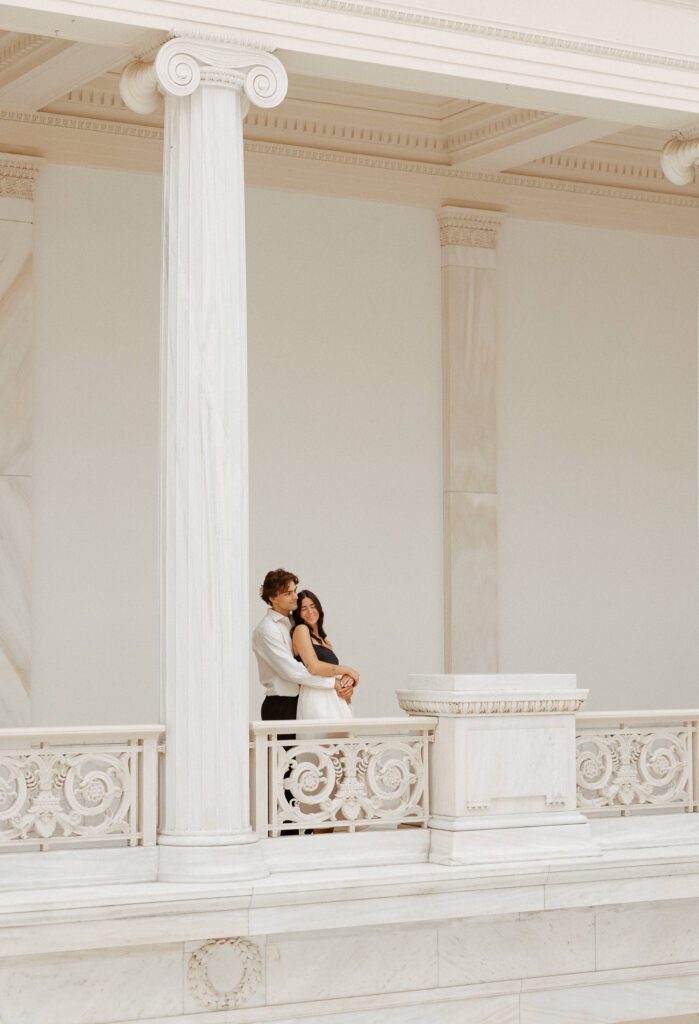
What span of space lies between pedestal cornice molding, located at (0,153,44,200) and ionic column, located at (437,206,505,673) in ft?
12.1

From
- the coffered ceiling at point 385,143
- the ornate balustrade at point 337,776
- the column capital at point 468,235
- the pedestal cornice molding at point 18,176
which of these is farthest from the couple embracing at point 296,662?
the column capital at point 468,235

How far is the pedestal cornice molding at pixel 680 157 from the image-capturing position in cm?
1112

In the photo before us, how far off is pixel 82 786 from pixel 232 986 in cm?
134

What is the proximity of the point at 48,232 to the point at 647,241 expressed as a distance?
5.85 meters

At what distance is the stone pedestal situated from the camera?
9555 millimetres

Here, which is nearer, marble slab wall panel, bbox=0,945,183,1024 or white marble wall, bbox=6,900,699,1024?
marble slab wall panel, bbox=0,945,183,1024

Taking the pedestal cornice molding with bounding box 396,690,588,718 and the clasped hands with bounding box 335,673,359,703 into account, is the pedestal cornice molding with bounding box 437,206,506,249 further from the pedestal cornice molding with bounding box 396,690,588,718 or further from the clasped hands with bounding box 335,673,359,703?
the pedestal cornice molding with bounding box 396,690,588,718

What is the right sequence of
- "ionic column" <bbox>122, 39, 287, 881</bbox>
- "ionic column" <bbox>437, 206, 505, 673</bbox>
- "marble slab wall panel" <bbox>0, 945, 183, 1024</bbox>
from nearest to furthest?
"marble slab wall panel" <bbox>0, 945, 183, 1024</bbox>, "ionic column" <bbox>122, 39, 287, 881</bbox>, "ionic column" <bbox>437, 206, 505, 673</bbox>

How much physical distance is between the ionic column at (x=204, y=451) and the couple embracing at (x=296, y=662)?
1057mm

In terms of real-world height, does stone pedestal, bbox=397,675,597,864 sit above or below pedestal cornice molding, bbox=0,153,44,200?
below

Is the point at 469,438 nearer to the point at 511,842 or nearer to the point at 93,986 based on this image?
the point at 511,842

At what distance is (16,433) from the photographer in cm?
1271

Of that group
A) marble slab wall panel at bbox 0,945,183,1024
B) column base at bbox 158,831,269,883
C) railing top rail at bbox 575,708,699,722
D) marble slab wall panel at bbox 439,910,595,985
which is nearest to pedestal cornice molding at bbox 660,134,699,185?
railing top rail at bbox 575,708,699,722

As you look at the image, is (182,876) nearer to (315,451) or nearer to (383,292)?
(315,451)
